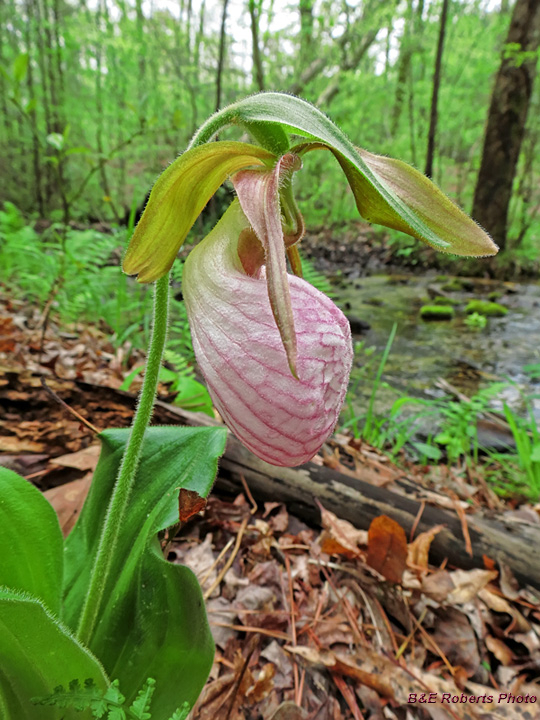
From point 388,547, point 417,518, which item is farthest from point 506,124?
point 388,547

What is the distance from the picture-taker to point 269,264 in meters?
0.65

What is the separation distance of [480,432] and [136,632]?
2.97 metres

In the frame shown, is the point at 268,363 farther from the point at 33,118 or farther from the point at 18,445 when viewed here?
the point at 33,118

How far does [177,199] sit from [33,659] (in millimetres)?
780

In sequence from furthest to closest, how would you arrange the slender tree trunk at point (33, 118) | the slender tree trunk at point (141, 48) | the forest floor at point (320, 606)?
the slender tree trunk at point (141, 48), the slender tree trunk at point (33, 118), the forest floor at point (320, 606)

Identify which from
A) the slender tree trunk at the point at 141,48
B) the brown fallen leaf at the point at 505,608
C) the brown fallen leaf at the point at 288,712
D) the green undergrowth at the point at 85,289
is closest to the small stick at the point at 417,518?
the brown fallen leaf at the point at 505,608

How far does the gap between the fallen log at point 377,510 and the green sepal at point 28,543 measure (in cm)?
75

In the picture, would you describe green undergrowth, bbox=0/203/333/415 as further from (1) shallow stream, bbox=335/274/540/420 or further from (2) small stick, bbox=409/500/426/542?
(2) small stick, bbox=409/500/426/542

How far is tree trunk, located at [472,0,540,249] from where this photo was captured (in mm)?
7715

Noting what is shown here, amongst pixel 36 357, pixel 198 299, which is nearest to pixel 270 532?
pixel 198 299

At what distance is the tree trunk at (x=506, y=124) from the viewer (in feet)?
25.3

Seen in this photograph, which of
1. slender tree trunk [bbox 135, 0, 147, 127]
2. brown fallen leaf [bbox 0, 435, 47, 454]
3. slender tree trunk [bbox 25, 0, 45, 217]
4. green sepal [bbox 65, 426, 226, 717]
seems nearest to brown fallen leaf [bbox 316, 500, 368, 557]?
green sepal [bbox 65, 426, 226, 717]

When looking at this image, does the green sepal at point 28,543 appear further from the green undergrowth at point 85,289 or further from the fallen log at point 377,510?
the green undergrowth at point 85,289

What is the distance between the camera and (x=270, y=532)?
5.09 feet
